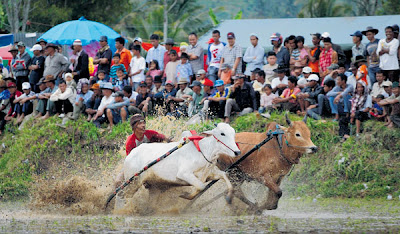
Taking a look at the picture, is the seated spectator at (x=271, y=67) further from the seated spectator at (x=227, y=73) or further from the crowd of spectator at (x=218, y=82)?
the seated spectator at (x=227, y=73)

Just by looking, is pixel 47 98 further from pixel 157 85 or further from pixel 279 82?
pixel 279 82

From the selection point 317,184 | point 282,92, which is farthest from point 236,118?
point 317,184

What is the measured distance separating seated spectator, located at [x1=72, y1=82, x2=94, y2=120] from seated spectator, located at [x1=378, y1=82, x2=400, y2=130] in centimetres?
770

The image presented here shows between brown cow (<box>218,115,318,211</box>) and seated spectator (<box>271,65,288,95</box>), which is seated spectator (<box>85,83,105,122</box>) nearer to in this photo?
seated spectator (<box>271,65,288,95</box>)

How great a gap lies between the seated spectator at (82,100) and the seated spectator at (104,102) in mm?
644

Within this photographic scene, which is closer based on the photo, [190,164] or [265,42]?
[190,164]

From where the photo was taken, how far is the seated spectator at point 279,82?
17625 millimetres

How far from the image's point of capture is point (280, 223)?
10.9 meters

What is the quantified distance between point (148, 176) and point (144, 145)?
603mm

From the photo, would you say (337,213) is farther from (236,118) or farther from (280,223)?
(236,118)

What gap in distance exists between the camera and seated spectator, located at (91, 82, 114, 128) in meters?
19.0

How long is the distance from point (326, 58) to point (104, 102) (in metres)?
5.60

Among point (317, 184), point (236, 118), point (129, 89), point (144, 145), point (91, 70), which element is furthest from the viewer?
point (91, 70)

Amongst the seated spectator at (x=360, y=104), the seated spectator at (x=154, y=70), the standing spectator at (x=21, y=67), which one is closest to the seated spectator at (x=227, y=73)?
the seated spectator at (x=154, y=70)
